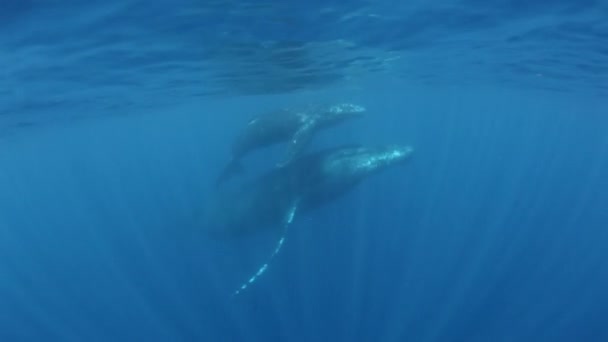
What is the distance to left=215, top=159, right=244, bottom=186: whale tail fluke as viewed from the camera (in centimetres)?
1973

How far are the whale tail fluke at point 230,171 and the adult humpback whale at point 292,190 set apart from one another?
3.67 ft

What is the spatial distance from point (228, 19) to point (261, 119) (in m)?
6.68

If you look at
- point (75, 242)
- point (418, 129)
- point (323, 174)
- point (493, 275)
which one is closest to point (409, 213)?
point (493, 275)

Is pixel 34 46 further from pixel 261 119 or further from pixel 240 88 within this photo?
pixel 240 88

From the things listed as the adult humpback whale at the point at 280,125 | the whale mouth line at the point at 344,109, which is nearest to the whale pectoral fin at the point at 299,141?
the adult humpback whale at the point at 280,125

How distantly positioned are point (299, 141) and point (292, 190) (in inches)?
99.0

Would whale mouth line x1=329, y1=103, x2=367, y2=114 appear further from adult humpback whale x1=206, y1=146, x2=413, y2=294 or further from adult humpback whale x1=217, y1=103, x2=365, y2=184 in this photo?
adult humpback whale x1=206, y1=146, x2=413, y2=294

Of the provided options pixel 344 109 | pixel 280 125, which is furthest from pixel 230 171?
pixel 344 109

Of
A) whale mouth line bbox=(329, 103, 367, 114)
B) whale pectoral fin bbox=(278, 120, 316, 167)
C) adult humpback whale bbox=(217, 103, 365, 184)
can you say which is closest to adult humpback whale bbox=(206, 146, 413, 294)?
whale pectoral fin bbox=(278, 120, 316, 167)

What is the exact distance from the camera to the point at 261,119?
70.4 ft

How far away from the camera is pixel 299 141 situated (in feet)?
62.6

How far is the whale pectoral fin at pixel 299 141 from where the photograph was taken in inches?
721

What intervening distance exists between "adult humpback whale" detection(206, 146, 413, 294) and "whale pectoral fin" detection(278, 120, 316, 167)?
1.15ft

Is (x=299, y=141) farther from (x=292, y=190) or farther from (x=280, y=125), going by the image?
(x=292, y=190)
